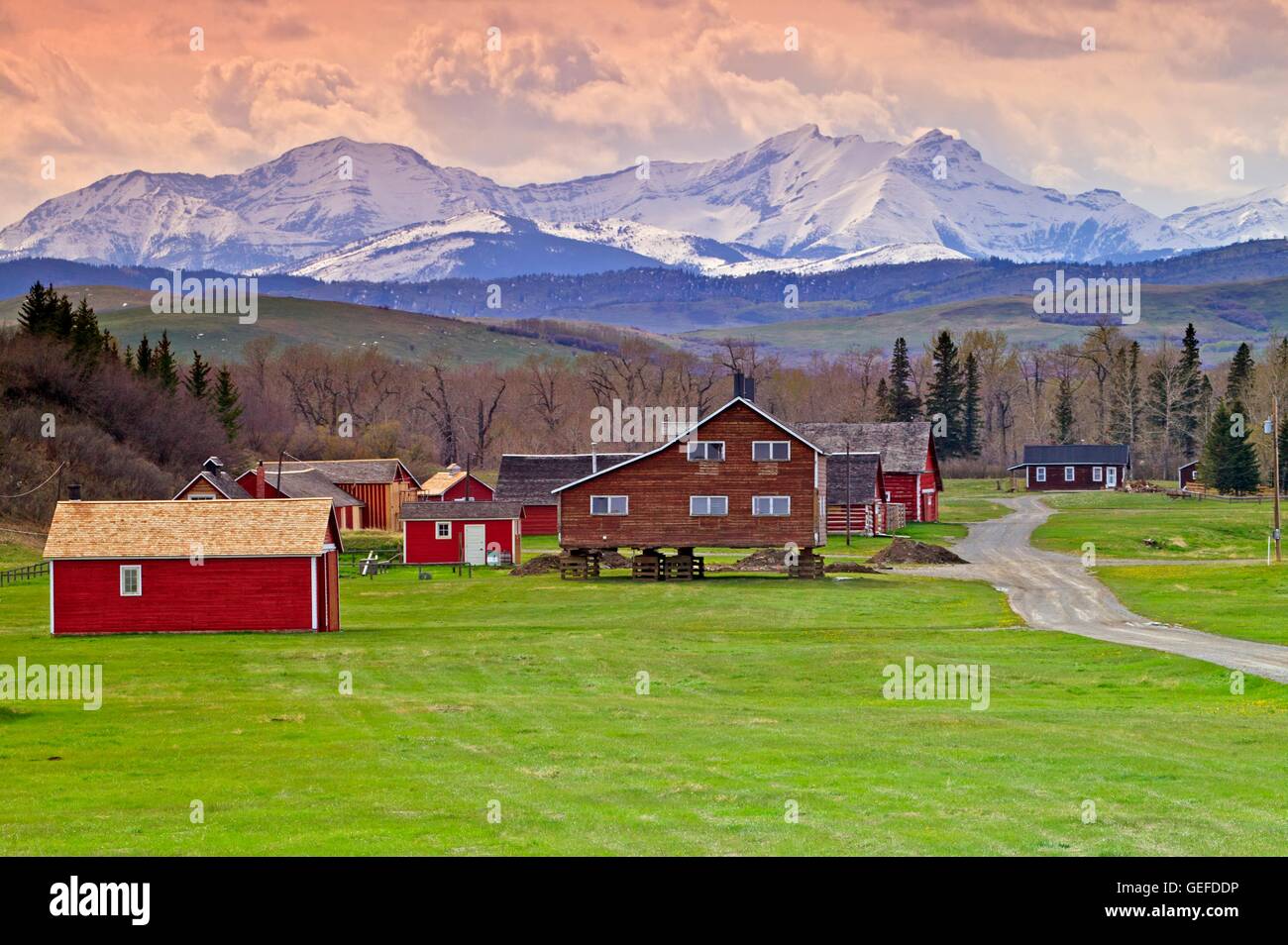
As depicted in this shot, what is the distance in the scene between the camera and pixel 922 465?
111875 mm

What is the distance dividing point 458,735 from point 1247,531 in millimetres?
82743

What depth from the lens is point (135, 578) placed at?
1961 inches

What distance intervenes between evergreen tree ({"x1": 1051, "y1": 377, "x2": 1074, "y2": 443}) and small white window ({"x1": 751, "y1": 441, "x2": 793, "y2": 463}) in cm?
10747

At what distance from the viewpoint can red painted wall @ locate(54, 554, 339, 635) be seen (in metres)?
49.7

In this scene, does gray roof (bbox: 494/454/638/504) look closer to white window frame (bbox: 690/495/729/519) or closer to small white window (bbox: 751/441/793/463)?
white window frame (bbox: 690/495/729/519)

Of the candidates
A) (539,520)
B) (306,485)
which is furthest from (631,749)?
(539,520)

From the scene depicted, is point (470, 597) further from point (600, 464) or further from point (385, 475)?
point (385, 475)

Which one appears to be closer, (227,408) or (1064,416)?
(227,408)

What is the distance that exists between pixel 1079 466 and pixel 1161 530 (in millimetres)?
54710

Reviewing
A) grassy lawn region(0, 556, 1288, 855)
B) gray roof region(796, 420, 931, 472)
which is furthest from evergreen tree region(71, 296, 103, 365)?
grassy lawn region(0, 556, 1288, 855)

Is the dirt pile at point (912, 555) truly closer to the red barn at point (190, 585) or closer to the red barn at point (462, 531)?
the red barn at point (462, 531)

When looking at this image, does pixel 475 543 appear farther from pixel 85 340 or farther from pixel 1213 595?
pixel 85 340
